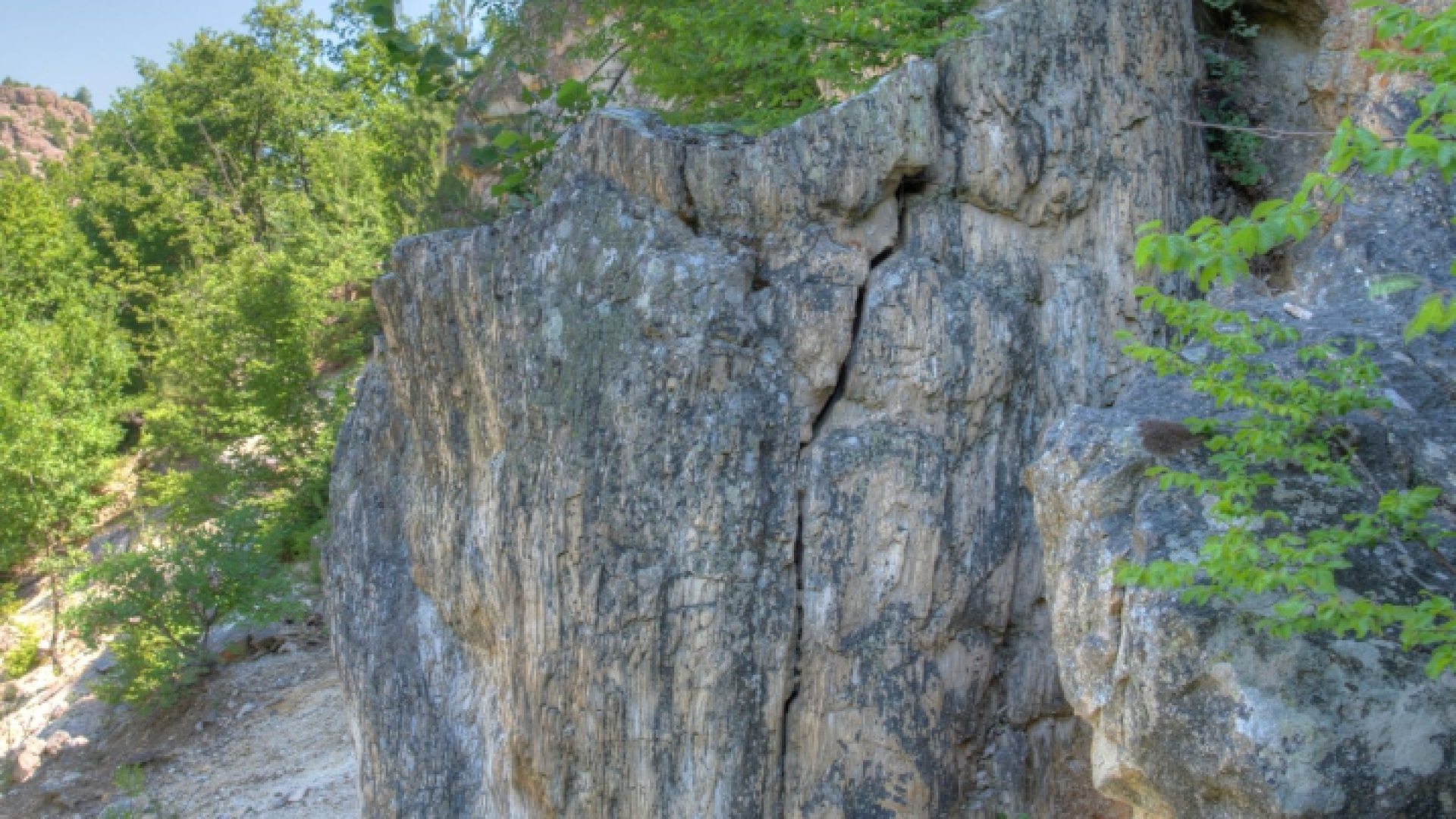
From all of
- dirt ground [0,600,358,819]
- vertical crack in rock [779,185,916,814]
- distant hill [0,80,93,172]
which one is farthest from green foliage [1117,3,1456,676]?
distant hill [0,80,93,172]

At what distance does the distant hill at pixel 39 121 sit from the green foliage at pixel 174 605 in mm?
47620

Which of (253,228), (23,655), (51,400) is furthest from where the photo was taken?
(253,228)

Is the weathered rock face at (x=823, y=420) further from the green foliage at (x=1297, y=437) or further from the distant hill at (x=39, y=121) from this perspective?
the distant hill at (x=39, y=121)

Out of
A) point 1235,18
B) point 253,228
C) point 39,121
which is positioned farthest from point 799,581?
point 39,121

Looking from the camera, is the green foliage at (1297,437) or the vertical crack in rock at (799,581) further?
the vertical crack in rock at (799,581)

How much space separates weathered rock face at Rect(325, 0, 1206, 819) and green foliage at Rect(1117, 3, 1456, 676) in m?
1.74

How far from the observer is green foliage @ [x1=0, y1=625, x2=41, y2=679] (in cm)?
1677

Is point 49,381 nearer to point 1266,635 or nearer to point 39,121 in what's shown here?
point 1266,635

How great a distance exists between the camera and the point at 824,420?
6727 millimetres

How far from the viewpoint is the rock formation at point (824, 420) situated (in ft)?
21.4

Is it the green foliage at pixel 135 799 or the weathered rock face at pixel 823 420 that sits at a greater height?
the weathered rock face at pixel 823 420

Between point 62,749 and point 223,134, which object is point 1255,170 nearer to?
point 62,749

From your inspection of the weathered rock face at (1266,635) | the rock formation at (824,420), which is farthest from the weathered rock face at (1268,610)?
the rock formation at (824,420)

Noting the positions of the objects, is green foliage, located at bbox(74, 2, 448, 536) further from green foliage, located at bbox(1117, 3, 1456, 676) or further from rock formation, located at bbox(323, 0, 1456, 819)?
green foliage, located at bbox(1117, 3, 1456, 676)
